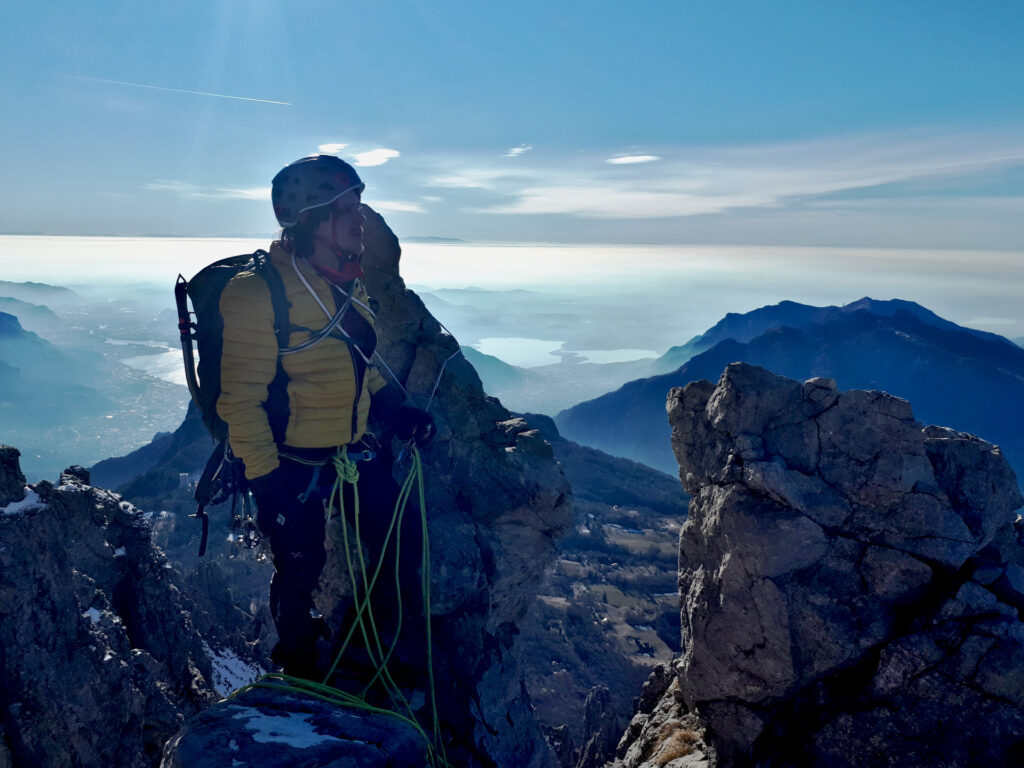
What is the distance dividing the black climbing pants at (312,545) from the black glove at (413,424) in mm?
556

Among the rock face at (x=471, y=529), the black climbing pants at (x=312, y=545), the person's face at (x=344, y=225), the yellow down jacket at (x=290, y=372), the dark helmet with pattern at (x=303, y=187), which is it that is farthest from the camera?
the rock face at (x=471, y=529)

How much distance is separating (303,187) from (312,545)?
15.0 ft

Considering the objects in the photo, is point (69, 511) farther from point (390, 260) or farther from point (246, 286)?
point (246, 286)

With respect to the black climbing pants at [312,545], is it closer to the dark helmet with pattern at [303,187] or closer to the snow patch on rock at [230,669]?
the dark helmet with pattern at [303,187]

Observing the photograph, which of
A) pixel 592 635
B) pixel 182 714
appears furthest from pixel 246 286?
pixel 592 635

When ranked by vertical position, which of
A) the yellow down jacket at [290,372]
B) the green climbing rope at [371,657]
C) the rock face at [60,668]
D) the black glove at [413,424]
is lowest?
the rock face at [60,668]


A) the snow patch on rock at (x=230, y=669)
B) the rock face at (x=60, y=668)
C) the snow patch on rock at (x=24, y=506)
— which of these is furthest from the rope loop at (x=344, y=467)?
the snow patch on rock at (x=230, y=669)

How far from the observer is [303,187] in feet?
23.3

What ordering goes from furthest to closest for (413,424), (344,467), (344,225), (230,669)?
(230,669) → (413,424) → (344,467) → (344,225)

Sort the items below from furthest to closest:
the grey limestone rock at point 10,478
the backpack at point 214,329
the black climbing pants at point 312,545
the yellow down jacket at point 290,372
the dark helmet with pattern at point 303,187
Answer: the grey limestone rock at point 10,478, the black climbing pants at point 312,545, the dark helmet with pattern at point 303,187, the backpack at point 214,329, the yellow down jacket at point 290,372

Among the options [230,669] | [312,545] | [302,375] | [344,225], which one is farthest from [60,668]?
[230,669]

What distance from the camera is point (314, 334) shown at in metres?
7.06

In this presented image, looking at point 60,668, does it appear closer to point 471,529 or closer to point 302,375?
point 471,529

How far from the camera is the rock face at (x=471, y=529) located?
967 centimetres
